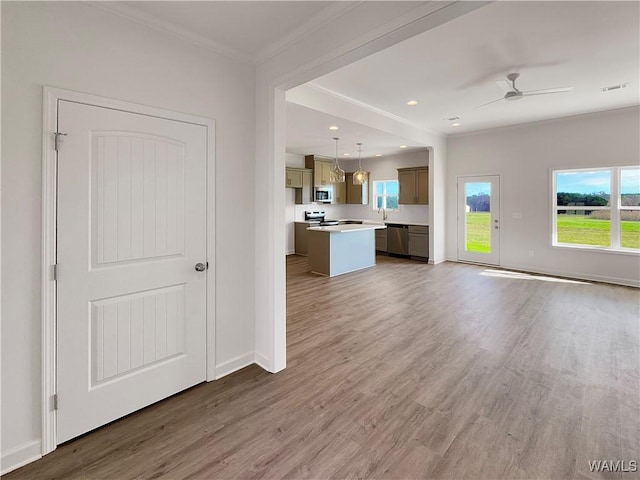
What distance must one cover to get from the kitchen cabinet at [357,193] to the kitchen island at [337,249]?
2.88 m

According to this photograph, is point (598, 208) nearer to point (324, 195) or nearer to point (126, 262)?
point (324, 195)

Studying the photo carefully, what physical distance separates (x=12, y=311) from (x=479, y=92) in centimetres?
552

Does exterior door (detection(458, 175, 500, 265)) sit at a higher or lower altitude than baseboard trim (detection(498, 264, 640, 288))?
higher

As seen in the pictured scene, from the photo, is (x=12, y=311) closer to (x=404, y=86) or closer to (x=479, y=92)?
(x=404, y=86)

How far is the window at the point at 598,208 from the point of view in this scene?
5441 mm

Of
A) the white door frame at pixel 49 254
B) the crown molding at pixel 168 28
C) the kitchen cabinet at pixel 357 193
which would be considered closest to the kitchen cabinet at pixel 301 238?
the kitchen cabinet at pixel 357 193

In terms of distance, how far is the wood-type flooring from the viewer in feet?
5.63

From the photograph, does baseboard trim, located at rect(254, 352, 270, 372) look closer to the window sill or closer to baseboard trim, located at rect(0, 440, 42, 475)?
baseboard trim, located at rect(0, 440, 42, 475)

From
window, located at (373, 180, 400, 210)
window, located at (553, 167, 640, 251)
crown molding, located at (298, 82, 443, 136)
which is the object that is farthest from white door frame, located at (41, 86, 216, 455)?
window, located at (373, 180, 400, 210)

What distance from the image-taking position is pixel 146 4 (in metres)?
2.01

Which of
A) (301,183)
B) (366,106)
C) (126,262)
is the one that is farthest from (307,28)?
(301,183)

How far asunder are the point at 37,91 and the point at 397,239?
789 centimetres

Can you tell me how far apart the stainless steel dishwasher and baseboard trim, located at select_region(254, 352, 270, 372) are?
20.9 ft

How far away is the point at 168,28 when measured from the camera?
7.30 ft
